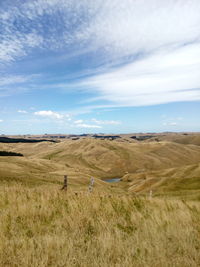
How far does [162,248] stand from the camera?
5.45m

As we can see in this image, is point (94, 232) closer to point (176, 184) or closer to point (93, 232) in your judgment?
point (93, 232)

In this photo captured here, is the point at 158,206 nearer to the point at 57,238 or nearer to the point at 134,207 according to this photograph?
the point at 134,207

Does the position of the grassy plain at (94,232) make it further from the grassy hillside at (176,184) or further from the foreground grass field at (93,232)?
the grassy hillside at (176,184)

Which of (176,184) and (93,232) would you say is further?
(176,184)

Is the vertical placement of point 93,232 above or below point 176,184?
above

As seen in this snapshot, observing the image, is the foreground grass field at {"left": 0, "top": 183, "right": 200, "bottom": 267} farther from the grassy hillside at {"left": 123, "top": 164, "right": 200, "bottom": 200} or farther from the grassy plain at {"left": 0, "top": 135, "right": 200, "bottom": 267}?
the grassy hillside at {"left": 123, "top": 164, "right": 200, "bottom": 200}

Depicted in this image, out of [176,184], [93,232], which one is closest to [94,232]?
[93,232]

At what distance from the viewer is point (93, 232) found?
6.64 metres

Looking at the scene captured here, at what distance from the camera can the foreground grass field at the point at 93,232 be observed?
488 cm

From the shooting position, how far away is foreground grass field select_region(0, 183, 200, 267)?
4875 millimetres

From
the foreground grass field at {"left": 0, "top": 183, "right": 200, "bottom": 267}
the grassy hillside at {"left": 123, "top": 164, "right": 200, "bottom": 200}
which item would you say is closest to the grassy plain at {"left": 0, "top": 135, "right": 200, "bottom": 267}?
the foreground grass field at {"left": 0, "top": 183, "right": 200, "bottom": 267}

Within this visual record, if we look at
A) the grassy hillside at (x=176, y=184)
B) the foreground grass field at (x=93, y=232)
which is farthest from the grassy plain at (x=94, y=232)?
the grassy hillside at (x=176, y=184)

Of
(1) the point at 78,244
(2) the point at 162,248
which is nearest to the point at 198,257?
(2) the point at 162,248

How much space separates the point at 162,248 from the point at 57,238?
2.47 meters
